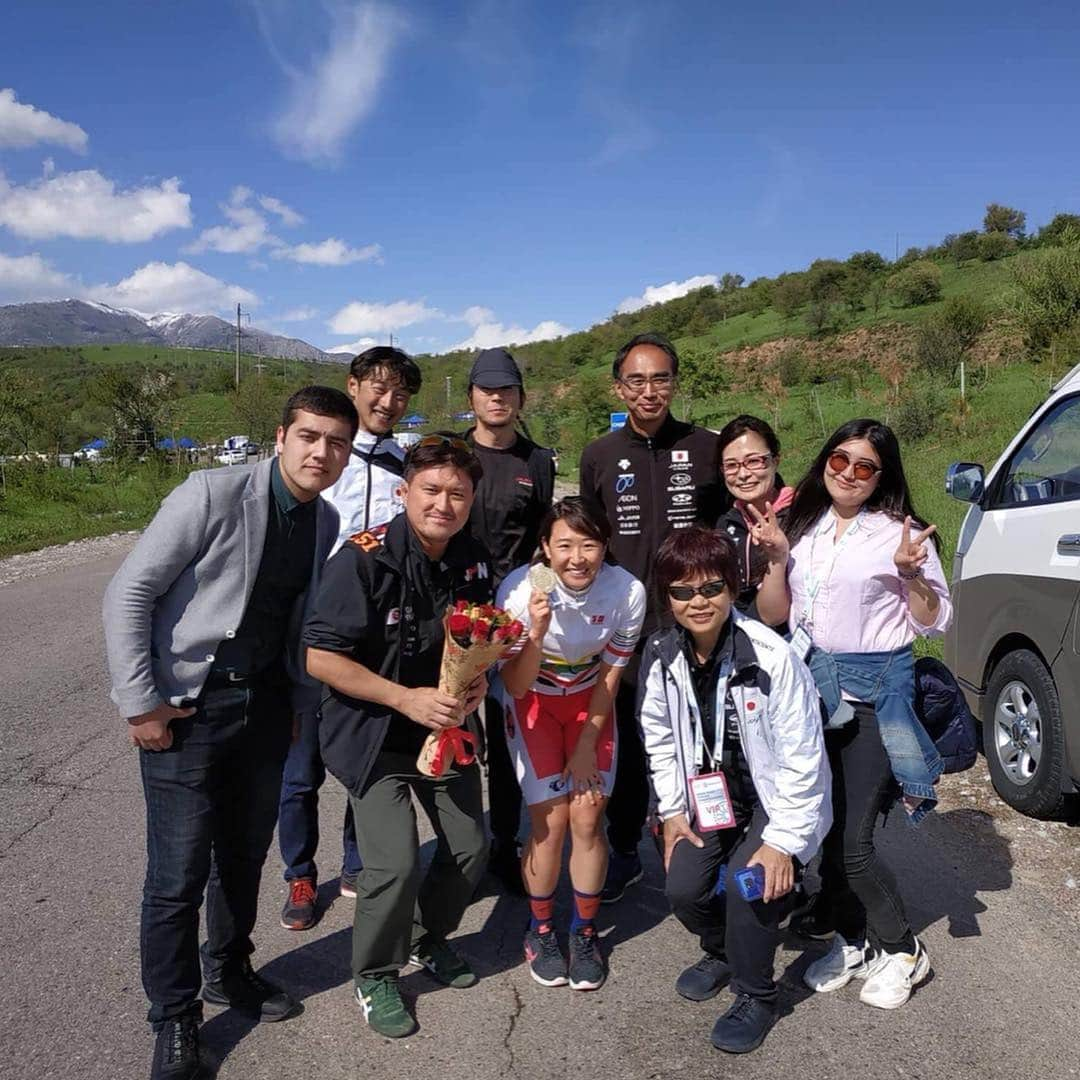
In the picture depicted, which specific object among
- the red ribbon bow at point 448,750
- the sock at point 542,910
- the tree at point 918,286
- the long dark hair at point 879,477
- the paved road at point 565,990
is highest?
the tree at point 918,286

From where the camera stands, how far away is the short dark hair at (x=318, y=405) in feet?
8.91

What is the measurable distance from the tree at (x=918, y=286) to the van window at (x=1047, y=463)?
53.7 m

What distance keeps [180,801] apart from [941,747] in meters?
2.55

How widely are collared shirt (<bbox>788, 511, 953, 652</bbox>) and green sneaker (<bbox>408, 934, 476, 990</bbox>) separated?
1.76 meters

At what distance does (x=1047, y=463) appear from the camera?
4539 millimetres

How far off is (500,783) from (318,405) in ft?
6.20

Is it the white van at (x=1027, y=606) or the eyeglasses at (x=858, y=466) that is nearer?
the eyeglasses at (x=858, y=466)

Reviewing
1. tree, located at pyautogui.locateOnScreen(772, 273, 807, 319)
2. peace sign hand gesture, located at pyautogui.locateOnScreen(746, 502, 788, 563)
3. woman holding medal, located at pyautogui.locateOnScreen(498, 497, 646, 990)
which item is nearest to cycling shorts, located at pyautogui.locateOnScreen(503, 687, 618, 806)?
woman holding medal, located at pyautogui.locateOnScreen(498, 497, 646, 990)

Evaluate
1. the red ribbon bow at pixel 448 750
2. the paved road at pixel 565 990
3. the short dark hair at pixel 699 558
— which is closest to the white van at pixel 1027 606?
the paved road at pixel 565 990

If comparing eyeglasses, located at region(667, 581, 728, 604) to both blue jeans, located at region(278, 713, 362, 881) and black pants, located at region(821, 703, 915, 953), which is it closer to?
black pants, located at region(821, 703, 915, 953)

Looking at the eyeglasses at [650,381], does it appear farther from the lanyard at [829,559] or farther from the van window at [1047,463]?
the van window at [1047,463]

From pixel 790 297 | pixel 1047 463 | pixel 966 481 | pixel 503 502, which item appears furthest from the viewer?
pixel 790 297

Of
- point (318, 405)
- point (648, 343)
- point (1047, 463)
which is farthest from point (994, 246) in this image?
point (318, 405)

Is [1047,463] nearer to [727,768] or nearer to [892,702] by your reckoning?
[892,702]
